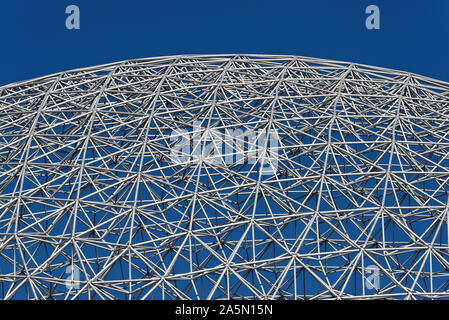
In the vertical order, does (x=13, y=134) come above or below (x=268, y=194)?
above

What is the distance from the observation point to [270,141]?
171 ft

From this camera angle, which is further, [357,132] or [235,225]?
[357,132]

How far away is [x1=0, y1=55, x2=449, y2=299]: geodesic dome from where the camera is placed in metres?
47.0

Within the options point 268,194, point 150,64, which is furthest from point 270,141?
point 150,64

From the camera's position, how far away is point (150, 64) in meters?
60.6

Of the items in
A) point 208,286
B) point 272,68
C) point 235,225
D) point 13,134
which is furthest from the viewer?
point 208,286

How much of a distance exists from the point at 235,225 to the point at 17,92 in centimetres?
2092

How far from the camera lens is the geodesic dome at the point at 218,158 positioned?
4697 cm

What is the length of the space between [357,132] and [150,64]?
531 inches

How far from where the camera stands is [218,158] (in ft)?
164
